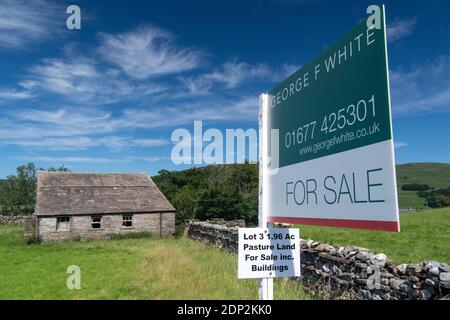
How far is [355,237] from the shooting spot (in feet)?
52.1

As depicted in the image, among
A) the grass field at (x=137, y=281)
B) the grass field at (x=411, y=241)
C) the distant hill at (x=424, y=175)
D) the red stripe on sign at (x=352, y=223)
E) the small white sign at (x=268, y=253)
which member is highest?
the distant hill at (x=424, y=175)

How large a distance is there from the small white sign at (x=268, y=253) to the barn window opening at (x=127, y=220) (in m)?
27.3

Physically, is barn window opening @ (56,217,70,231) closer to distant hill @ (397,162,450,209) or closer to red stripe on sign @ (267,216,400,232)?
red stripe on sign @ (267,216,400,232)

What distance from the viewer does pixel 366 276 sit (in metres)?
7.13

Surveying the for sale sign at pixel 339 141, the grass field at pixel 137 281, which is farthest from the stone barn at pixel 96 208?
the for sale sign at pixel 339 141

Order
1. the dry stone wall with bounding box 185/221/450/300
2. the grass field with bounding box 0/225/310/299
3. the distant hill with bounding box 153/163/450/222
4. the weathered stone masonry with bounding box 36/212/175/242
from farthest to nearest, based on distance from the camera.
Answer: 1. the distant hill with bounding box 153/163/450/222
2. the weathered stone masonry with bounding box 36/212/175/242
3. the grass field with bounding box 0/225/310/299
4. the dry stone wall with bounding box 185/221/450/300

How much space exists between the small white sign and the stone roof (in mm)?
27022

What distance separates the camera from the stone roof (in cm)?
2789

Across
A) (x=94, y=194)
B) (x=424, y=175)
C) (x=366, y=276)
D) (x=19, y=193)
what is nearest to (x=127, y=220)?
(x=94, y=194)

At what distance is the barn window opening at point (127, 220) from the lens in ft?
95.3

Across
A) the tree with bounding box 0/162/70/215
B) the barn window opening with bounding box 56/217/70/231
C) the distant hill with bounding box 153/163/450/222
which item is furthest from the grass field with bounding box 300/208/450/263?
the tree with bounding box 0/162/70/215

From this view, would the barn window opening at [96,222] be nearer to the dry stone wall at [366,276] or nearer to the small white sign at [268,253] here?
the dry stone wall at [366,276]
